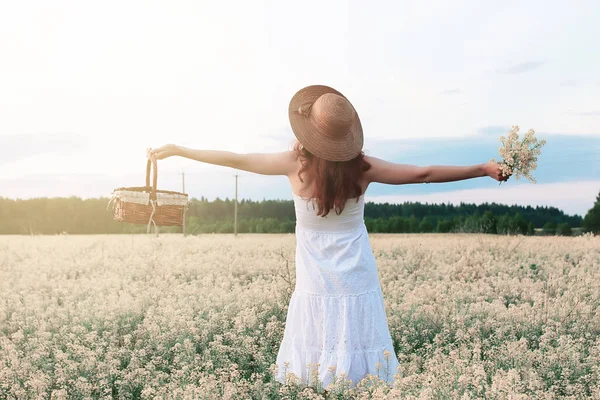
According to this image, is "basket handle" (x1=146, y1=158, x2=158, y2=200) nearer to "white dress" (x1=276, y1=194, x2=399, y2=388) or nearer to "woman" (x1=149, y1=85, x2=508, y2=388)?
"woman" (x1=149, y1=85, x2=508, y2=388)

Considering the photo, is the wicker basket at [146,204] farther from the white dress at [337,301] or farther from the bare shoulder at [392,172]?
the bare shoulder at [392,172]

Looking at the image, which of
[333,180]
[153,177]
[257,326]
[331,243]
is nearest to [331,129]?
[333,180]

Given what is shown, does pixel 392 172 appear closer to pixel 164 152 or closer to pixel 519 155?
pixel 519 155

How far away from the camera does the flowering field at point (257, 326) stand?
17.0 feet

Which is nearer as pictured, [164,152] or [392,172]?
[392,172]

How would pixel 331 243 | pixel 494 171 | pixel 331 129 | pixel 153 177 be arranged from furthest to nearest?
pixel 153 177, pixel 494 171, pixel 331 243, pixel 331 129

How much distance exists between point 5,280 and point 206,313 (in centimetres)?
491

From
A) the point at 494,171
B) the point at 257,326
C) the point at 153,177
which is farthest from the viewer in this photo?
the point at 257,326

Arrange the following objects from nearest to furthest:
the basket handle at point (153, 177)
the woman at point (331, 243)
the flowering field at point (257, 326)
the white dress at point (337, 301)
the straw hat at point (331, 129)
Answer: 1. the straw hat at point (331, 129)
2. the woman at point (331, 243)
3. the white dress at point (337, 301)
4. the flowering field at point (257, 326)
5. the basket handle at point (153, 177)

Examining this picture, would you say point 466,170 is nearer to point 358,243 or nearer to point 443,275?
point 358,243

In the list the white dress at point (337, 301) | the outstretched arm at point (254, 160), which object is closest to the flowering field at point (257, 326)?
the white dress at point (337, 301)

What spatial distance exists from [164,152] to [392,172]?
1.97 metres

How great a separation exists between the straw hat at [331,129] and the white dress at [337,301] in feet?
1.41

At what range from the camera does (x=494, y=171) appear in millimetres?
5320
